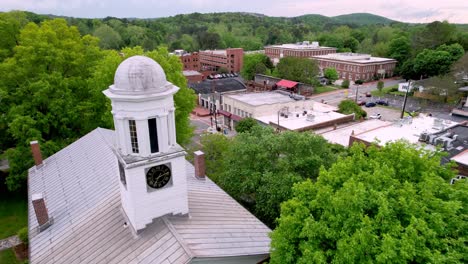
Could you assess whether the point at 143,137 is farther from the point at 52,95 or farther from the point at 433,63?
the point at 433,63

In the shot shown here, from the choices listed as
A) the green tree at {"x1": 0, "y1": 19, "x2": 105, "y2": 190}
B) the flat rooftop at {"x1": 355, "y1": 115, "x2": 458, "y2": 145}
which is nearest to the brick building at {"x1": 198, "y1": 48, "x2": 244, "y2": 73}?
the flat rooftop at {"x1": 355, "y1": 115, "x2": 458, "y2": 145}

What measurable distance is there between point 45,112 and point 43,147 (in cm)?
339

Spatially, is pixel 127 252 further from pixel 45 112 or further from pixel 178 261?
pixel 45 112

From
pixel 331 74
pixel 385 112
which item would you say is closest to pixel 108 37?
pixel 331 74

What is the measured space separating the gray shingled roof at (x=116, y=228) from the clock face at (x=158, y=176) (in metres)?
1.50

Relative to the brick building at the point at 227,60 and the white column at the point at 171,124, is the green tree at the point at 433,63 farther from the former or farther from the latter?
the white column at the point at 171,124

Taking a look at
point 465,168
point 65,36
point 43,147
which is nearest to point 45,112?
point 43,147

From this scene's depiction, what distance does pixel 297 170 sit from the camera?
19.0m

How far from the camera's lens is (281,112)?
45.0m

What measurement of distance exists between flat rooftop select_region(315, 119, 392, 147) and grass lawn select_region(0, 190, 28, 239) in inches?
1164

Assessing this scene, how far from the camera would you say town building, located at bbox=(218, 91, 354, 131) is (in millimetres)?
40906

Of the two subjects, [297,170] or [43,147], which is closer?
[297,170]

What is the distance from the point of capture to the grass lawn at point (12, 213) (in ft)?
71.6

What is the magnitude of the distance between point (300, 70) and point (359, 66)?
20881 millimetres
